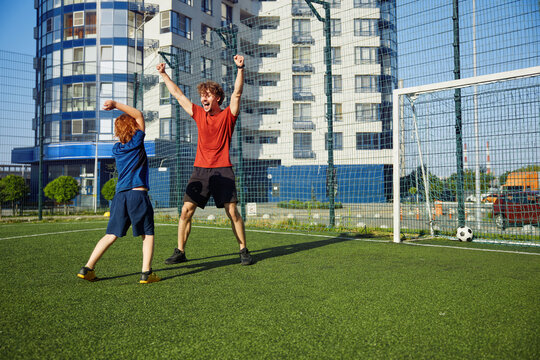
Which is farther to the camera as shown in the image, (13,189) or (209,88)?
(13,189)

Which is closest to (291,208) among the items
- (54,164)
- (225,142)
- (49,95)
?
(225,142)

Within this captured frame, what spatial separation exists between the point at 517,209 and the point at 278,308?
15.6 feet

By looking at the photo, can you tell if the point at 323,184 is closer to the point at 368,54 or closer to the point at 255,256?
the point at 368,54

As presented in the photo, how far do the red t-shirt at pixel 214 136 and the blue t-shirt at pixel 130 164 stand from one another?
0.88m

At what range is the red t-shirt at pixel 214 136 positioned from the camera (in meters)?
4.19

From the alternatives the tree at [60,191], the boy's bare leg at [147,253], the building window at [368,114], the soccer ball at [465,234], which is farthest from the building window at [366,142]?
the tree at [60,191]

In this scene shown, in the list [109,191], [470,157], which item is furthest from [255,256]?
[109,191]

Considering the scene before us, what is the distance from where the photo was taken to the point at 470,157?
6.10 meters

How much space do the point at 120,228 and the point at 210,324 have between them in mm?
1514

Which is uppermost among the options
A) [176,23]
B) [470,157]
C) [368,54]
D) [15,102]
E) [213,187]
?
[176,23]

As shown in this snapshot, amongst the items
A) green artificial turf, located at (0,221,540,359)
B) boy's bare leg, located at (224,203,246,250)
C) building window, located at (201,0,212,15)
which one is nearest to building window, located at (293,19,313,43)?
boy's bare leg, located at (224,203,246,250)

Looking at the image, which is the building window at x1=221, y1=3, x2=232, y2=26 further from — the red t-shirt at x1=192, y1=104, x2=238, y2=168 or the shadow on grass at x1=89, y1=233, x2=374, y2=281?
the red t-shirt at x1=192, y1=104, x2=238, y2=168

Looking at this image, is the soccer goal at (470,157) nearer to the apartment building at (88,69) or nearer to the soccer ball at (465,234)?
the soccer ball at (465,234)

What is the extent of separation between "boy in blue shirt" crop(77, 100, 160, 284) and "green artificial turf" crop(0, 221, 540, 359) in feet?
0.76
